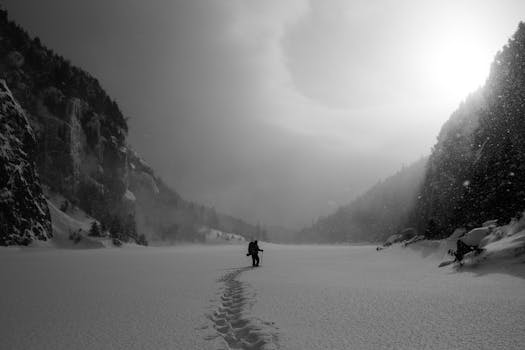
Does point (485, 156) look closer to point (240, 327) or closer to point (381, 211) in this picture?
point (240, 327)

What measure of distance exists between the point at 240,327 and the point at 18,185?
45656 millimetres

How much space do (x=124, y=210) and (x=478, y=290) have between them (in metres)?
89.1

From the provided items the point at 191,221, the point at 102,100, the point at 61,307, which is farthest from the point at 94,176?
the point at 61,307

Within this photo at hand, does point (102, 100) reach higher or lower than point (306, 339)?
higher

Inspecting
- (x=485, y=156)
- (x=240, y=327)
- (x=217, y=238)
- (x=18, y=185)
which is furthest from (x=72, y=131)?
(x=240, y=327)

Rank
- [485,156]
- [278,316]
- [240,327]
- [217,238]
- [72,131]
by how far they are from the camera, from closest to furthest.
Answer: [240,327] → [278,316] → [485,156] → [72,131] → [217,238]

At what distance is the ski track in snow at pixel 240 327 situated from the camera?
4.75 m

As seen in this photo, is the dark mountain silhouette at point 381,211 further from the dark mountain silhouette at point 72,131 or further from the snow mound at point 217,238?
the dark mountain silhouette at point 72,131

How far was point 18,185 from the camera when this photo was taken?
3938 centimetres

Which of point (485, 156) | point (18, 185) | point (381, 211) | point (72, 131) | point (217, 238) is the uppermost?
point (72, 131)

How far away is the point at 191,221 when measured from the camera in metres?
134

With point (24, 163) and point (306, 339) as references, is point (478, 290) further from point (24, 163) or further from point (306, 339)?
point (24, 163)

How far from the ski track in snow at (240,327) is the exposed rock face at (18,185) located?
39.6m

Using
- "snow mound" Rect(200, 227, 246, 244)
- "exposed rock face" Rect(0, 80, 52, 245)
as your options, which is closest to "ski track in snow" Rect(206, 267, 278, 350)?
"exposed rock face" Rect(0, 80, 52, 245)
